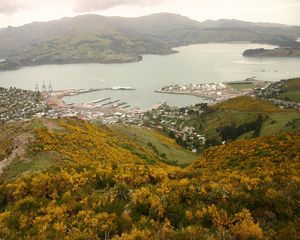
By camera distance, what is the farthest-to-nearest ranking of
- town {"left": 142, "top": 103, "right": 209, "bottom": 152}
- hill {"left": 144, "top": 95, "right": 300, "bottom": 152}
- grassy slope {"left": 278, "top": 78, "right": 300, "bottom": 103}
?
grassy slope {"left": 278, "top": 78, "right": 300, "bottom": 103}, town {"left": 142, "top": 103, "right": 209, "bottom": 152}, hill {"left": 144, "top": 95, "right": 300, "bottom": 152}

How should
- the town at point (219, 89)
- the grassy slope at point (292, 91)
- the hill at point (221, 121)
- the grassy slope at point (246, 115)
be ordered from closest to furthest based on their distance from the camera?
the hill at point (221, 121)
the grassy slope at point (246, 115)
the grassy slope at point (292, 91)
the town at point (219, 89)

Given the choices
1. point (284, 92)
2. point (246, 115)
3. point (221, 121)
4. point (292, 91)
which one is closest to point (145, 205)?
point (221, 121)

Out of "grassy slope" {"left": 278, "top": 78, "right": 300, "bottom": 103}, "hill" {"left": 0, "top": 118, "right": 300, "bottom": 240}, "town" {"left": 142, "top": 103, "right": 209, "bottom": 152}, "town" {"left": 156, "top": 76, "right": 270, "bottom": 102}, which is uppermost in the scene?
"hill" {"left": 0, "top": 118, "right": 300, "bottom": 240}

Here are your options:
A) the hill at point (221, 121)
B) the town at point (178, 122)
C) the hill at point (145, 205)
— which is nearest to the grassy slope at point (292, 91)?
the hill at point (221, 121)

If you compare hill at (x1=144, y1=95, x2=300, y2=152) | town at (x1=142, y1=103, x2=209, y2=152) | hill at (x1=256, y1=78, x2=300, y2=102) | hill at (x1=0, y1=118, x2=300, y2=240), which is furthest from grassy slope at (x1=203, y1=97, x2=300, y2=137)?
hill at (x1=0, y1=118, x2=300, y2=240)

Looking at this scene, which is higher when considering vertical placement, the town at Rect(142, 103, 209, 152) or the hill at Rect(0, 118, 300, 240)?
the hill at Rect(0, 118, 300, 240)

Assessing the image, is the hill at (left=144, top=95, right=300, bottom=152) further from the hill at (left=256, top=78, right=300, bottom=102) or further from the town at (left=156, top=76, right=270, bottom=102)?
the town at (left=156, top=76, right=270, bottom=102)

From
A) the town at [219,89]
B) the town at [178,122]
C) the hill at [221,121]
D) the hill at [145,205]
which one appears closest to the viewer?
the hill at [145,205]

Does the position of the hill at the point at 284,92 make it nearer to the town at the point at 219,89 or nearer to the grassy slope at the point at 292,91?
the grassy slope at the point at 292,91

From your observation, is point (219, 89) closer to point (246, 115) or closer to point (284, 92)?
point (284, 92)

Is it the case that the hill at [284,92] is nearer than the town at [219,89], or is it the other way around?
the hill at [284,92]

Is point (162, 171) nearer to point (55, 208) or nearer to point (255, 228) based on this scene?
point (55, 208)
